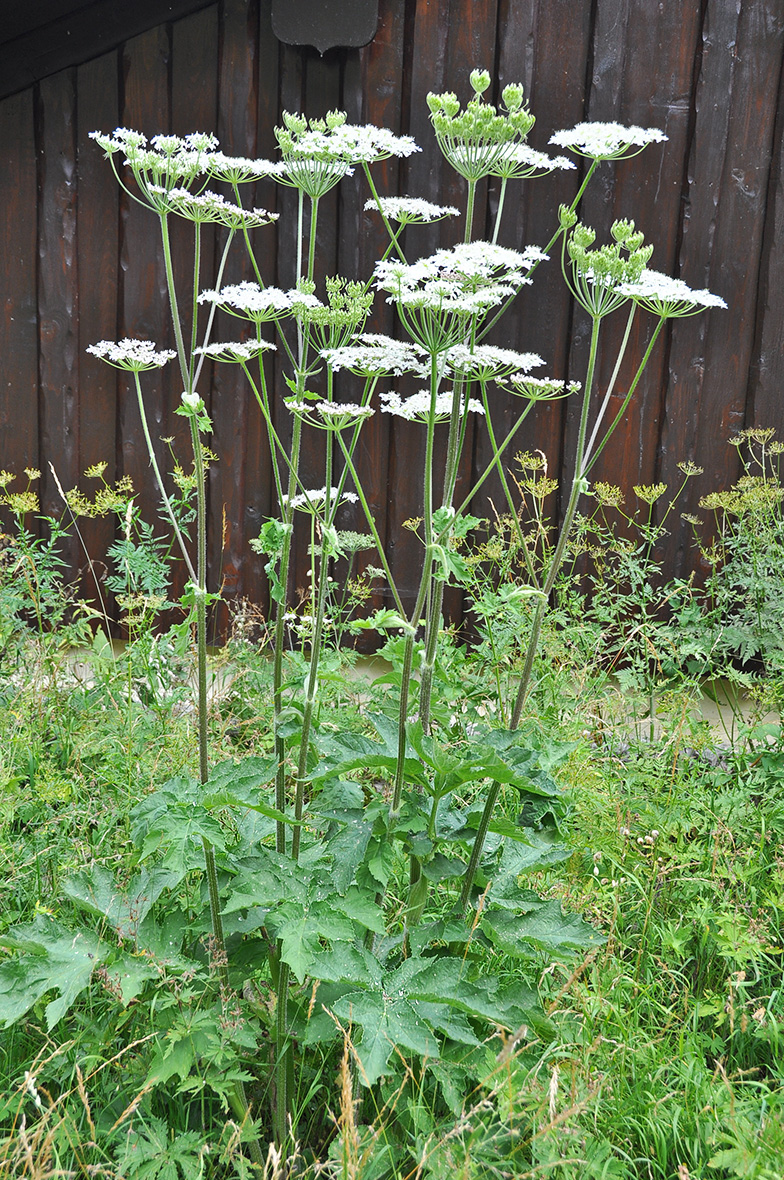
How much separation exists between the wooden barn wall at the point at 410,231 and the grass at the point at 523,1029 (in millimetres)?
1279

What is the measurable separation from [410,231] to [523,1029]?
Answer: 3.26m

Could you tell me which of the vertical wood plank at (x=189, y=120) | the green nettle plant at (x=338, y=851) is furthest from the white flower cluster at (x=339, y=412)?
the vertical wood plank at (x=189, y=120)

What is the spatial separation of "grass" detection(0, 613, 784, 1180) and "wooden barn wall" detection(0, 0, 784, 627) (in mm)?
1279

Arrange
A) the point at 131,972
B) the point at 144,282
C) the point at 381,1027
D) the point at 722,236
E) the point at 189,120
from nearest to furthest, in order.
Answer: the point at 381,1027 → the point at 131,972 → the point at 722,236 → the point at 189,120 → the point at 144,282

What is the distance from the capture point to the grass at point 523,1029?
4.81 ft

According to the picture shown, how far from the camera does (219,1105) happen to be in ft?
5.61

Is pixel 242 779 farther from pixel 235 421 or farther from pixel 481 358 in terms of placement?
pixel 235 421

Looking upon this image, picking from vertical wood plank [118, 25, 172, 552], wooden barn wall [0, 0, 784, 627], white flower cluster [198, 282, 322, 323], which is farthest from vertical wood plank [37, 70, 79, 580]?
white flower cluster [198, 282, 322, 323]

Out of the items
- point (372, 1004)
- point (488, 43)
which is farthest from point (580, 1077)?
point (488, 43)

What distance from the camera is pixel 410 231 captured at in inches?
148

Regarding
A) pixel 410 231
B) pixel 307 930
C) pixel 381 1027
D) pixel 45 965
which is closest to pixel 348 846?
pixel 307 930

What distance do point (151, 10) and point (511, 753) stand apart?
3.54 meters

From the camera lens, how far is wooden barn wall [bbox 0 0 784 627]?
3.58m

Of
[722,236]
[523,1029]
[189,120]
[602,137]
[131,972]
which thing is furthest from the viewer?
[189,120]
